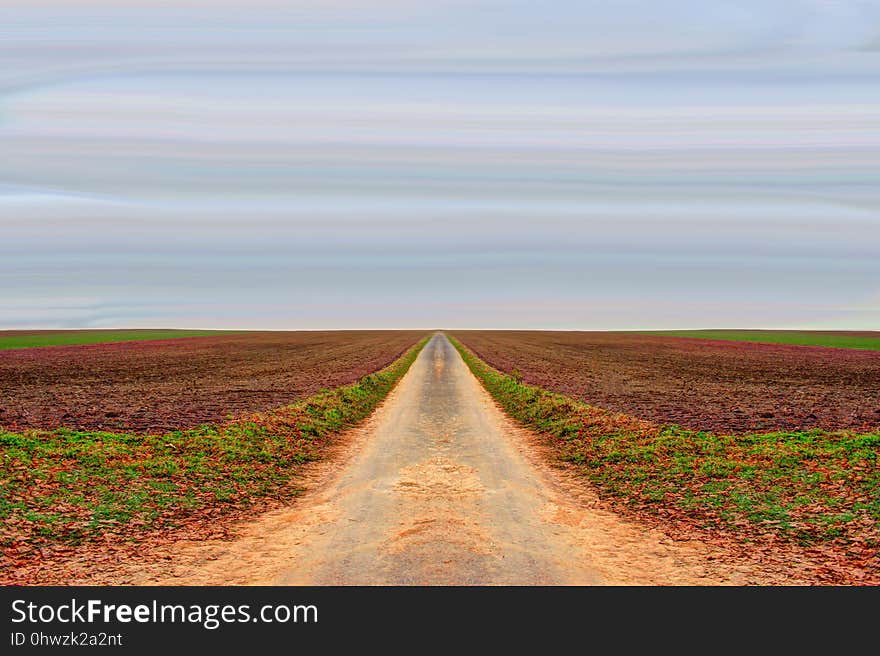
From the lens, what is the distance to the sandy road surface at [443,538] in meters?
8.59

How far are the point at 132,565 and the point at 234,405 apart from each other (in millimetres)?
18561

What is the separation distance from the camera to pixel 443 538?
1003cm

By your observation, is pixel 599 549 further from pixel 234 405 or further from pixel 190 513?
pixel 234 405

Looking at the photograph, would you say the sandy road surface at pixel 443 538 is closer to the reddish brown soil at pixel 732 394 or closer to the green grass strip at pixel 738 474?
the green grass strip at pixel 738 474

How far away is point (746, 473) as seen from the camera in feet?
48.5

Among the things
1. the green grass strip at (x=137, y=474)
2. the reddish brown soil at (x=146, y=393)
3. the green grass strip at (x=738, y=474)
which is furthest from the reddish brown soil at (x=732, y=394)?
the reddish brown soil at (x=146, y=393)

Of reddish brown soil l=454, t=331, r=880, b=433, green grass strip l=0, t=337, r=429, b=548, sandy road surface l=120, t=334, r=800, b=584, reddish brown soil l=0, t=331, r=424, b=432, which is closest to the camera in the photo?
sandy road surface l=120, t=334, r=800, b=584

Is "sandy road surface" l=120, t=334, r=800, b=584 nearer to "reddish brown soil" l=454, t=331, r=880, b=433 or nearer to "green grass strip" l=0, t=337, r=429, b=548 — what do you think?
"green grass strip" l=0, t=337, r=429, b=548

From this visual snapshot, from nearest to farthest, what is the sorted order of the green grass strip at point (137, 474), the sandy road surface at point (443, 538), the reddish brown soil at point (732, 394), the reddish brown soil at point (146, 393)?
the sandy road surface at point (443, 538)
the green grass strip at point (137, 474)
the reddish brown soil at point (146, 393)
the reddish brown soil at point (732, 394)

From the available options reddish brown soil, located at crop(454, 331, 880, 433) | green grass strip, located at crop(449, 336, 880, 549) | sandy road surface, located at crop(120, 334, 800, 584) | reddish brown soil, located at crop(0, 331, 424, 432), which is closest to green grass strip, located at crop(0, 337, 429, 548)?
sandy road surface, located at crop(120, 334, 800, 584)

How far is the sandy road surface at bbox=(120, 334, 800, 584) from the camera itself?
8594 mm

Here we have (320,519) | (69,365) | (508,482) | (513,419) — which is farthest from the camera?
(69,365)
